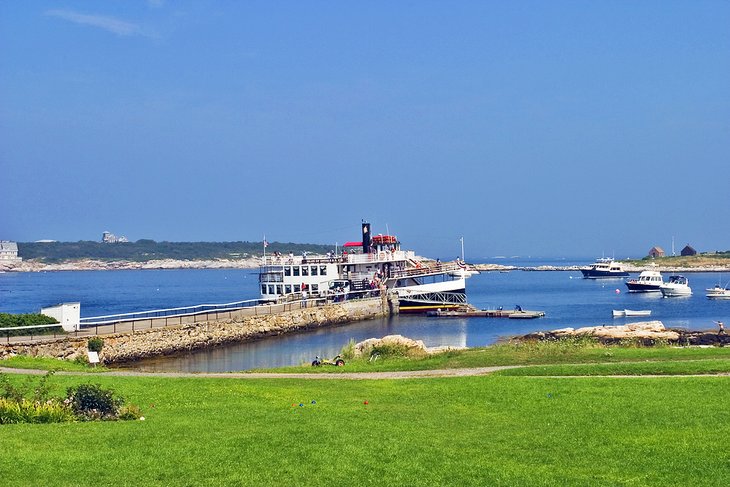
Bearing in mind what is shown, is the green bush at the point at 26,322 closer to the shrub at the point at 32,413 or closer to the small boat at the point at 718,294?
the shrub at the point at 32,413

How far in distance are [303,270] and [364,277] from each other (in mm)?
7471

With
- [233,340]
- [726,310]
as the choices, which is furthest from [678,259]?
[233,340]

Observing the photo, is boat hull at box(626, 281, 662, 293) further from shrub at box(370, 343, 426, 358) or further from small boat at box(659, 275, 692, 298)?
shrub at box(370, 343, 426, 358)

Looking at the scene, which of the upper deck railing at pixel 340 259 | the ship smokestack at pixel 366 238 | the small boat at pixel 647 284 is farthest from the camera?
the small boat at pixel 647 284

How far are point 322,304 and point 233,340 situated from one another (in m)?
16.0

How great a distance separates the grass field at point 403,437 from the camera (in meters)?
11.0

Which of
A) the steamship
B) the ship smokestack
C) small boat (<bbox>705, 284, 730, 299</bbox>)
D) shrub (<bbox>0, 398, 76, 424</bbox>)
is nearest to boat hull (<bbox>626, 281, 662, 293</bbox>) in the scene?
small boat (<bbox>705, 284, 730, 299</bbox>)

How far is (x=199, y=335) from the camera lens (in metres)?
50.2

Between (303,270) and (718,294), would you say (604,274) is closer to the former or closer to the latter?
(718,294)

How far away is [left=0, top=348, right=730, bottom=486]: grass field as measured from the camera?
11.0 meters

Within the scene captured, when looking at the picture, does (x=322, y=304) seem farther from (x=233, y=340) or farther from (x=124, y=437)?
(x=124, y=437)

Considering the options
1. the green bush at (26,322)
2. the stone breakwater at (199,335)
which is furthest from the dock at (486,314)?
the green bush at (26,322)

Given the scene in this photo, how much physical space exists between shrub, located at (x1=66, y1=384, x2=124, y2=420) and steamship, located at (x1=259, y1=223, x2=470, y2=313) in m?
53.4

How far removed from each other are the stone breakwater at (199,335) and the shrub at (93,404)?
21475 mm
